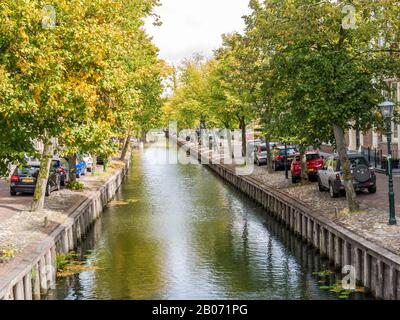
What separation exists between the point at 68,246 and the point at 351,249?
34.0 feet

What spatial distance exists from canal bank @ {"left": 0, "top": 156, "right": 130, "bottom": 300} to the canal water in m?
0.52

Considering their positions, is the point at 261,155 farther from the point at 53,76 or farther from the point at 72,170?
the point at 53,76

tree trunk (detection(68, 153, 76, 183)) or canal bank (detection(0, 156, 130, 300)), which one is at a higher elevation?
tree trunk (detection(68, 153, 76, 183))

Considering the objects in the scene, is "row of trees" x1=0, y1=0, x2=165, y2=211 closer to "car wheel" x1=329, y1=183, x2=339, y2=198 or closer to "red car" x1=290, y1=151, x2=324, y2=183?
"car wheel" x1=329, y1=183, x2=339, y2=198

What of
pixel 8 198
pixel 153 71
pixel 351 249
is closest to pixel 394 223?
pixel 351 249

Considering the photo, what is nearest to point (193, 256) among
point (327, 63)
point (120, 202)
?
point (327, 63)

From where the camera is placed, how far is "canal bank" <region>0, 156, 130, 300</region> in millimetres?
14859

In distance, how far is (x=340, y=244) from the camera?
63.2 feet

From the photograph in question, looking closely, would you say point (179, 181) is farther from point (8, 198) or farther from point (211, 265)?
point (211, 265)

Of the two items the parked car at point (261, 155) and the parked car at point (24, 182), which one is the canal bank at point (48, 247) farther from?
the parked car at point (261, 155)

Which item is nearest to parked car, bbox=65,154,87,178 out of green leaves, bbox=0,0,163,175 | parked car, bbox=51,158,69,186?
parked car, bbox=51,158,69,186

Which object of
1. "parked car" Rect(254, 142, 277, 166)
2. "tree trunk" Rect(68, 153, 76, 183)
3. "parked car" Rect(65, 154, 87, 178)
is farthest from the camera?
"parked car" Rect(254, 142, 277, 166)

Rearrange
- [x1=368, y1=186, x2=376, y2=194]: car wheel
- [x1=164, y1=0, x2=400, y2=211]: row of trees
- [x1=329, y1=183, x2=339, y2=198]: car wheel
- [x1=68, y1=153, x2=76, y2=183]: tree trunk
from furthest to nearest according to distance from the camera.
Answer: [x1=68, y1=153, x2=76, y2=183]: tree trunk < [x1=368, y1=186, x2=376, y2=194]: car wheel < [x1=329, y1=183, x2=339, y2=198]: car wheel < [x1=164, y1=0, x2=400, y2=211]: row of trees
